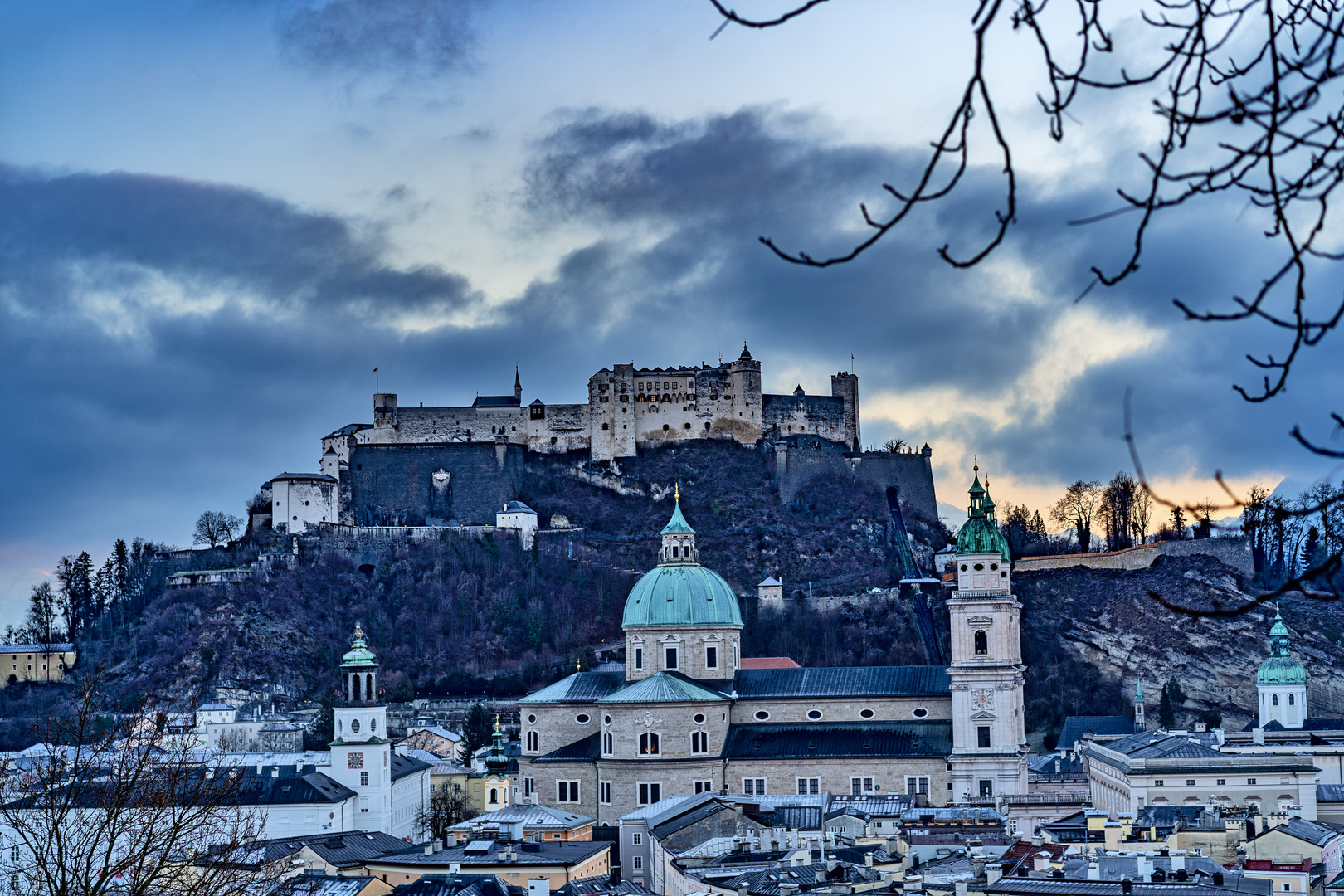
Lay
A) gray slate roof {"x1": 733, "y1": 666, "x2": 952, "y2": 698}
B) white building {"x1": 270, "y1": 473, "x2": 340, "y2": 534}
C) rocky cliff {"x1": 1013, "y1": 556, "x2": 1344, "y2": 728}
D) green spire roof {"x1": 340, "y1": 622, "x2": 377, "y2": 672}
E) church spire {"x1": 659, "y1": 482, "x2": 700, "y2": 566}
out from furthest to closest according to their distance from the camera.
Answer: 1. white building {"x1": 270, "y1": 473, "x2": 340, "y2": 534}
2. rocky cliff {"x1": 1013, "y1": 556, "x2": 1344, "y2": 728}
3. green spire roof {"x1": 340, "y1": 622, "x2": 377, "y2": 672}
4. church spire {"x1": 659, "y1": 482, "x2": 700, "y2": 566}
5. gray slate roof {"x1": 733, "y1": 666, "x2": 952, "y2": 698}

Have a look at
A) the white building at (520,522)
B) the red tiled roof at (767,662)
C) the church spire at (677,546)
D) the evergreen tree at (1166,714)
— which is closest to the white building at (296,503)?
the white building at (520,522)

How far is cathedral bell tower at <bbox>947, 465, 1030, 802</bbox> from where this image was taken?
56.9 meters

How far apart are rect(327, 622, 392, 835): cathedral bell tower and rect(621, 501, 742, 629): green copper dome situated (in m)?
9.62

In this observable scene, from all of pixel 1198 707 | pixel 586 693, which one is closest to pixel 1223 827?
pixel 586 693

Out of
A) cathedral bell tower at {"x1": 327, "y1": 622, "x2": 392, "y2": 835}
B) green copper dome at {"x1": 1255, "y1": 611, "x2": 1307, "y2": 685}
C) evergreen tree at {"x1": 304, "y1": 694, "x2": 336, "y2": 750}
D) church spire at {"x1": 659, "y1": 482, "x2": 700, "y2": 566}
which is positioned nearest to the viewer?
cathedral bell tower at {"x1": 327, "y1": 622, "x2": 392, "y2": 835}

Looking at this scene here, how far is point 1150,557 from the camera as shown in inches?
3639

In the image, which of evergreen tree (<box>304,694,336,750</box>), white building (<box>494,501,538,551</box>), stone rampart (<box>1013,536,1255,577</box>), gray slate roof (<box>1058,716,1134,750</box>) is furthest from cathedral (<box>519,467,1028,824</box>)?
white building (<box>494,501,538,551</box>)

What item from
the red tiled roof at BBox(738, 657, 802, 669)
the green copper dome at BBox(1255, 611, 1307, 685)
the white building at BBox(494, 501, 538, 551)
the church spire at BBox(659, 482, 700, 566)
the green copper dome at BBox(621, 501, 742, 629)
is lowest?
the green copper dome at BBox(1255, 611, 1307, 685)

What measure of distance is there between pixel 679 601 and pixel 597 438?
4453 cm

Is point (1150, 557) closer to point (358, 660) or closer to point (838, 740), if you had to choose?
point (838, 740)

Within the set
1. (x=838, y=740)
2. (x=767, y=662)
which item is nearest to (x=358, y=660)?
(x=767, y=662)

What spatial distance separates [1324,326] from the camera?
545 centimetres

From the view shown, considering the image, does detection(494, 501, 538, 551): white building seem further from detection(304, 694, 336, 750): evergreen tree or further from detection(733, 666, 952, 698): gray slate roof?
detection(733, 666, 952, 698): gray slate roof

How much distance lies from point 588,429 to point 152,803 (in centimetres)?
Answer: 8645
